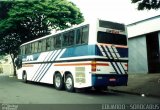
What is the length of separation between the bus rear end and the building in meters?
6.79

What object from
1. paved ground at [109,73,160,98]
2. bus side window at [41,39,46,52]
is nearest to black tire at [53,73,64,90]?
bus side window at [41,39,46,52]

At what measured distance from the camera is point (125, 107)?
9.95 meters

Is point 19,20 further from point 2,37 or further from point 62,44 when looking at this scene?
point 62,44

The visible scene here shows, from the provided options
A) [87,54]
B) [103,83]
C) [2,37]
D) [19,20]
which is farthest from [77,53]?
[2,37]

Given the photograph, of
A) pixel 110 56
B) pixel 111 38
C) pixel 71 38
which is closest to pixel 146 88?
pixel 110 56

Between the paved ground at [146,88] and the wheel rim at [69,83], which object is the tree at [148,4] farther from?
the wheel rim at [69,83]

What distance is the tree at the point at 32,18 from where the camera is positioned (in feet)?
93.5

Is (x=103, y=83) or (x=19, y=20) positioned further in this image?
(x=19, y=20)

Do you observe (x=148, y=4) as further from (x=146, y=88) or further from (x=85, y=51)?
(x=146, y=88)

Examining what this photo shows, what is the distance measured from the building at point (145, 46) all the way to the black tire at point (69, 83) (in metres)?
8.09

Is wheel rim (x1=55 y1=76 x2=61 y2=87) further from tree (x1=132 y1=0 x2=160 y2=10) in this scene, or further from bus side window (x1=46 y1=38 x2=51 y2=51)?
tree (x1=132 y1=0 x2=160 y2=10)

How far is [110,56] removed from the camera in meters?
14.2

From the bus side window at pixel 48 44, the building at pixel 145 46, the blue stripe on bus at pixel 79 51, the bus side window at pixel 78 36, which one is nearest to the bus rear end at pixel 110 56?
the blue stripe on bus at pixel 79 51

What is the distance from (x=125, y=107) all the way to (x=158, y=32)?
12147 millimetres
